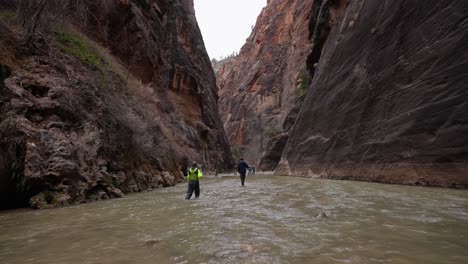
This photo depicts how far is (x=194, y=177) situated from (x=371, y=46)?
11.9m

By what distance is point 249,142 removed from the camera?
7550 cm

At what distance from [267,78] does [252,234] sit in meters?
70.2

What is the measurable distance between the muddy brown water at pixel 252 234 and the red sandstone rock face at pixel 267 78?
5092cm

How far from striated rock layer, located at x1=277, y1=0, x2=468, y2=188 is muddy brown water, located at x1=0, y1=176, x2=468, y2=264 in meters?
3.42

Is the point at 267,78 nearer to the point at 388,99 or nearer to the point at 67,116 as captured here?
the point at 388,99

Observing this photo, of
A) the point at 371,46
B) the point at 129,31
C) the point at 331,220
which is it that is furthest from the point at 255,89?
the point at 331,220

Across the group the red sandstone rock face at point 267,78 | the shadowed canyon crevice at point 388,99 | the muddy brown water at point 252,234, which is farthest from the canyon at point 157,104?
the red sandstone rock face at point 267,78

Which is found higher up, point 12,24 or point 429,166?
point 12,24

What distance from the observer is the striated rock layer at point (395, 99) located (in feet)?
32.9

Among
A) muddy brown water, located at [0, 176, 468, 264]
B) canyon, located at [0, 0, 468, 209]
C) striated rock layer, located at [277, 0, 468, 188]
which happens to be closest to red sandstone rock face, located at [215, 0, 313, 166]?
canyon, located at [0, 0, 468, 209]

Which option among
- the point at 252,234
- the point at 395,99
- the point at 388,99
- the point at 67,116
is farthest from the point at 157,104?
the point at 252,234

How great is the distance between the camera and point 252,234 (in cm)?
468

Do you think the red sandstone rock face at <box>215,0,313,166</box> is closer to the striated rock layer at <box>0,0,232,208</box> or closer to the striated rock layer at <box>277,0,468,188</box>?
the striated rock layer at <box>277,0,468,188</box>

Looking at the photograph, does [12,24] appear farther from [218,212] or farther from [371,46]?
[371,46]
